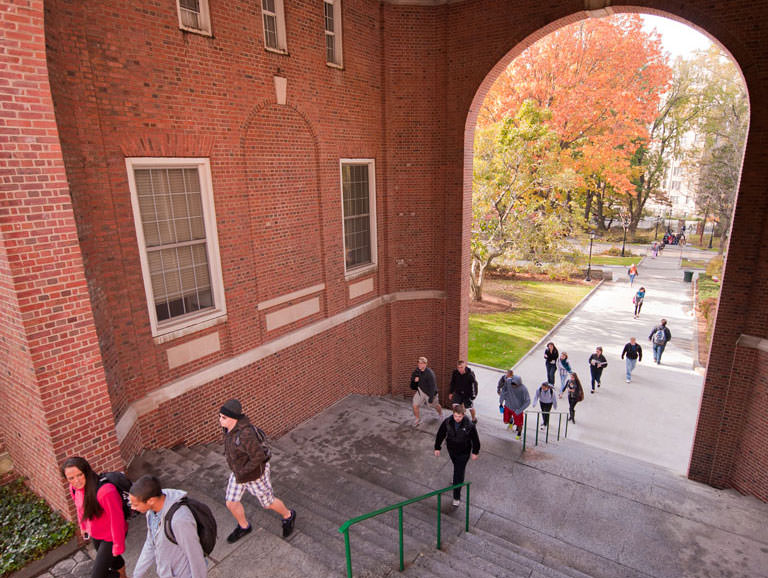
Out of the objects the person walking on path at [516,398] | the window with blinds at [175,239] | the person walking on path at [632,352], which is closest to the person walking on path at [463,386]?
the person walking on path at [516,398]

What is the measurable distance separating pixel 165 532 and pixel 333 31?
9.55 m

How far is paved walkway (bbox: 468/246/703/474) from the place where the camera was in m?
11.0

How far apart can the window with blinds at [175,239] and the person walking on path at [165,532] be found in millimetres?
3636

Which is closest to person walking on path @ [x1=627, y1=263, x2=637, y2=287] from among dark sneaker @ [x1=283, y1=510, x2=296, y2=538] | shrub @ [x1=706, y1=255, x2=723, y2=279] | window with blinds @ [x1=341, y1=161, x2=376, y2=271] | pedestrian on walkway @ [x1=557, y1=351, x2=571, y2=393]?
shrub @ [x1=706, y1=255, x2=723, y2=279]

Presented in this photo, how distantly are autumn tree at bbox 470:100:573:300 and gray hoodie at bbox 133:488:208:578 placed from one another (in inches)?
705

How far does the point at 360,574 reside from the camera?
474cm

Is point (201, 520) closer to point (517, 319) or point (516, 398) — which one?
point (516, 398)

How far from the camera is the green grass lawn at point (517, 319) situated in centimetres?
1653

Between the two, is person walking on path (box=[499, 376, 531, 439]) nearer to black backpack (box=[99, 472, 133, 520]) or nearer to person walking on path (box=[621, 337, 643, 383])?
person walking on path (box=[621, 337, 643, 383])

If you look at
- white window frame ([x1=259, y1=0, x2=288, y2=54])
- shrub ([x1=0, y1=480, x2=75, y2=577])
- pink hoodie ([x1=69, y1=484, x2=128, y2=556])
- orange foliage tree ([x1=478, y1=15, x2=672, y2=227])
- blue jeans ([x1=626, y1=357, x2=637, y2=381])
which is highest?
orange foliage tree ([x1=478, y1=15, x2=672, y2=227])

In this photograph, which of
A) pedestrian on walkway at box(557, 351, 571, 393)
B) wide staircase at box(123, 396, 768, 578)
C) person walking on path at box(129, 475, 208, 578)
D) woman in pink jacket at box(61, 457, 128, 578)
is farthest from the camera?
pedestrian on walkway at box(557, 351, 571, 393)

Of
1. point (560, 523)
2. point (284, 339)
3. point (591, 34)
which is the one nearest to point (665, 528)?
point (560, 523)

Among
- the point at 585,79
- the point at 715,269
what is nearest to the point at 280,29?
the point at 585,79

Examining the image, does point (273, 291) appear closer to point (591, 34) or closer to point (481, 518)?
point (481, 518)
